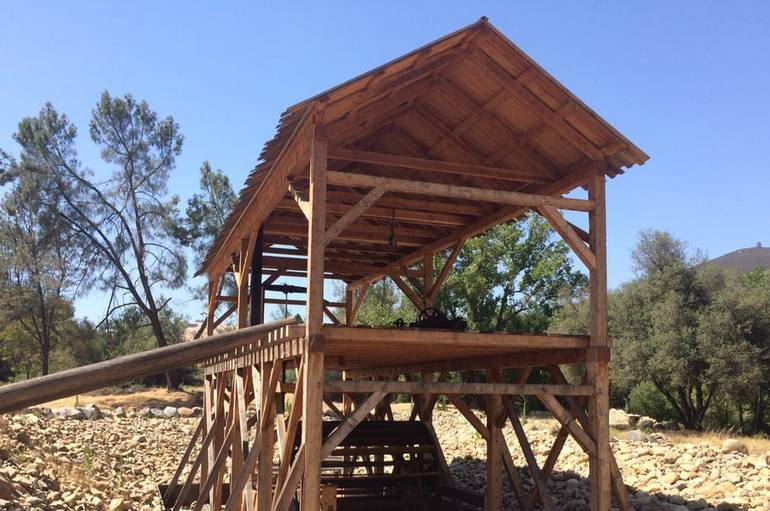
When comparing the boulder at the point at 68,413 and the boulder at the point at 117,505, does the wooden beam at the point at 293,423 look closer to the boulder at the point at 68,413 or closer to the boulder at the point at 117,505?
the boulder at the point at 117,505

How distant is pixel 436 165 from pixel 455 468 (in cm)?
913

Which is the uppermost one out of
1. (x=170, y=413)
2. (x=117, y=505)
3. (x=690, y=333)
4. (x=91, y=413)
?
(x=690, y=333)

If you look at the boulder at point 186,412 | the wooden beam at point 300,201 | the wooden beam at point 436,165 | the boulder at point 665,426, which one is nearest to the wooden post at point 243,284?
the wooden beam at point 300,201

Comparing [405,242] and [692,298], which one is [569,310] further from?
[405,242]

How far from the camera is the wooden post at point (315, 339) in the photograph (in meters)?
7.10

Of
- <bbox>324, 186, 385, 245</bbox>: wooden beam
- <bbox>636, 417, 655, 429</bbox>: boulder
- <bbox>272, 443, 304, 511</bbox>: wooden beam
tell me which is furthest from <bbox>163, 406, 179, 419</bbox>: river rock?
<bbox>324, 186, 385, 245</bbox>: wooden beam

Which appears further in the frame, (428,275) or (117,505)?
(428,275)

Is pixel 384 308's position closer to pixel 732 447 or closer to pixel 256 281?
pixel 732 447

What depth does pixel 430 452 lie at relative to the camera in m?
12.8

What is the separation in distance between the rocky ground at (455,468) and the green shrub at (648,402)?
1056 cm

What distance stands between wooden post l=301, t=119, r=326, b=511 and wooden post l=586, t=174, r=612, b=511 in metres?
3.36

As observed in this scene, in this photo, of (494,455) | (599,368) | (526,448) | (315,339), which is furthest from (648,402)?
(315,339)

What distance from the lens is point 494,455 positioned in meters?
10.3

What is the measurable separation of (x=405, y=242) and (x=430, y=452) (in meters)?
3.87
